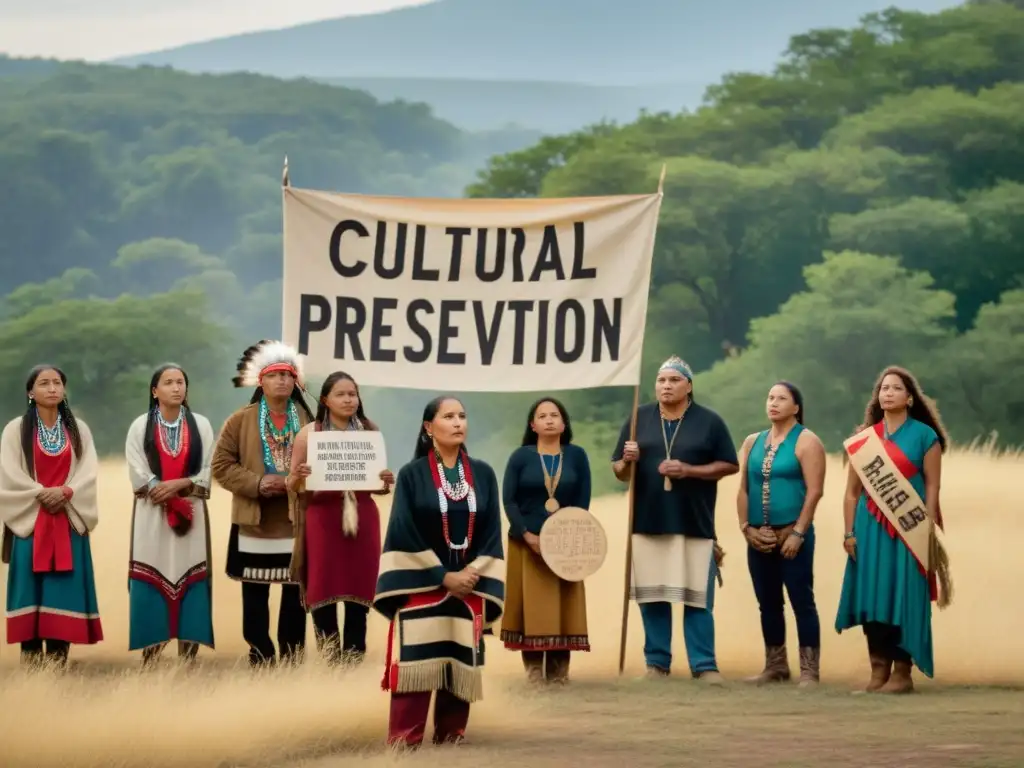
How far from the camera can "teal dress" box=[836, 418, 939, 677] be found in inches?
347

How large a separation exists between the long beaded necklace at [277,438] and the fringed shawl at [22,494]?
88 cm

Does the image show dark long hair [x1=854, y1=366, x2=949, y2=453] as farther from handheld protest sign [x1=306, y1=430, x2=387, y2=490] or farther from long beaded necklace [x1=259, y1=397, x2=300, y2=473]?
long beaded necklace [x1=259, y1=397, x2=300, y2=473]

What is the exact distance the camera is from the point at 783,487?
9.25 meters

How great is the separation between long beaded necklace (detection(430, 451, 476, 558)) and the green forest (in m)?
26.8

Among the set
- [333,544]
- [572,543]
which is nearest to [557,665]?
[572,543]

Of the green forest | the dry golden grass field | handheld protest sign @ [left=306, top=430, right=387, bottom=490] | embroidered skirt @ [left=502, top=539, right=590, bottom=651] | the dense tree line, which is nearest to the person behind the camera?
the dry golden grass field

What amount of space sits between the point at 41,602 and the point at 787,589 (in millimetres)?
3721

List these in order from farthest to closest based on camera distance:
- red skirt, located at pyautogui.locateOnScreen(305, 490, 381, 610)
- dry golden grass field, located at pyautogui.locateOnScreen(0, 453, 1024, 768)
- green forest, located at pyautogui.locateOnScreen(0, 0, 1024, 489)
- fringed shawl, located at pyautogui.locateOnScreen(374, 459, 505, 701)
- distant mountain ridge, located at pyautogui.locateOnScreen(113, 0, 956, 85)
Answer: distant mountain ridge, located at pyautogui.locateOnScreen(113, 0, 956, 85) < green forest, located at pyautogui.locateOnScreen(0, 0, 1024, 489) < red skirt, located at pyautogui.locateOnScreen(305, 490, 381, 610) < fringed shawl, located at pyautogui.locateOnScreen(374, 459, 505, 701) < dry golden grass field, located at pyautogui.locateOnScreen(0, 453, 1024, 768)

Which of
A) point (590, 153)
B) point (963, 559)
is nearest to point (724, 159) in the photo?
point (590, 153)

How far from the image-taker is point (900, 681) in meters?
8.85

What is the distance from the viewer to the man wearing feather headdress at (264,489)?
30.0 ft

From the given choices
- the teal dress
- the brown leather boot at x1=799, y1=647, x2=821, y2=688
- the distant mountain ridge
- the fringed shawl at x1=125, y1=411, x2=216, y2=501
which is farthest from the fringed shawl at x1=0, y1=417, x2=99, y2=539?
the distant mountain ridge

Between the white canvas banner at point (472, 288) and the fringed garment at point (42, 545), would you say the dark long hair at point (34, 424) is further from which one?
the white canvas banner at point (472, 288)

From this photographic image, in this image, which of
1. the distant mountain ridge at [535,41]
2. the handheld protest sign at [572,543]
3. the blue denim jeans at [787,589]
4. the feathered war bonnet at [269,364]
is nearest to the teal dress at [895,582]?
the blue denim jeans at [787,589]
